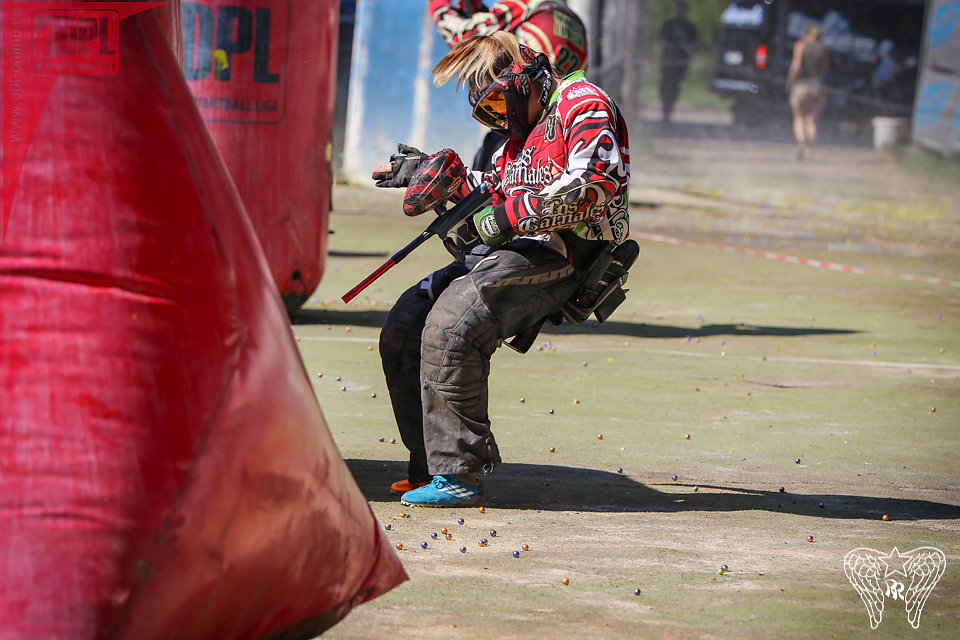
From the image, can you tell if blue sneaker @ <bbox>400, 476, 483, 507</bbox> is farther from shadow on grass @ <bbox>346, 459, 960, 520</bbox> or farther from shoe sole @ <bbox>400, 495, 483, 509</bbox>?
shadow on grass @ <bbox>346, 459, 960, 520</bbox>

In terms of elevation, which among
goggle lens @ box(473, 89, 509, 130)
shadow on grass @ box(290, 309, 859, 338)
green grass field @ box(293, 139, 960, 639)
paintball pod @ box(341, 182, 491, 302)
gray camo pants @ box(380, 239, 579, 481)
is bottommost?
shadow on grass @ box(290, 309, 859, 338)

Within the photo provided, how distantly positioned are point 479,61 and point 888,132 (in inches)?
657

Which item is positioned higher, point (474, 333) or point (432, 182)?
point (432, 182)

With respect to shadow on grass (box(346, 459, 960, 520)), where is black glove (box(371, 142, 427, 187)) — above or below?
above

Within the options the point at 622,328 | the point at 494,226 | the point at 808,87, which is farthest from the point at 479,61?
the point at 808,87

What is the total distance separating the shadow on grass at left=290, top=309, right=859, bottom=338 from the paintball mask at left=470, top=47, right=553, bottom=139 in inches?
149

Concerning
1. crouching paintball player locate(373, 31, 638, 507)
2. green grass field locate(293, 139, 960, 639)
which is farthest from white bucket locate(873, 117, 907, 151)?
crouching paintball player locate(373, 31, 638, 507)

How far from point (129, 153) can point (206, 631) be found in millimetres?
982

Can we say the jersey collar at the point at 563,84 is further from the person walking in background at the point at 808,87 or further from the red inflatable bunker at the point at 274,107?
the person walking in background at the point at 808,87

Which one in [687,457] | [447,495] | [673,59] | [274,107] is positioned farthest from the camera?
[673,59]

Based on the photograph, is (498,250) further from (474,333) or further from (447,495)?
(447,495)

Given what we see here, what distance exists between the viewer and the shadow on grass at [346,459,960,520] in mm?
4215

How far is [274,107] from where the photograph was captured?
7336mm

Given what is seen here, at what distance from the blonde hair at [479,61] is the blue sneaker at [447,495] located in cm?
133
